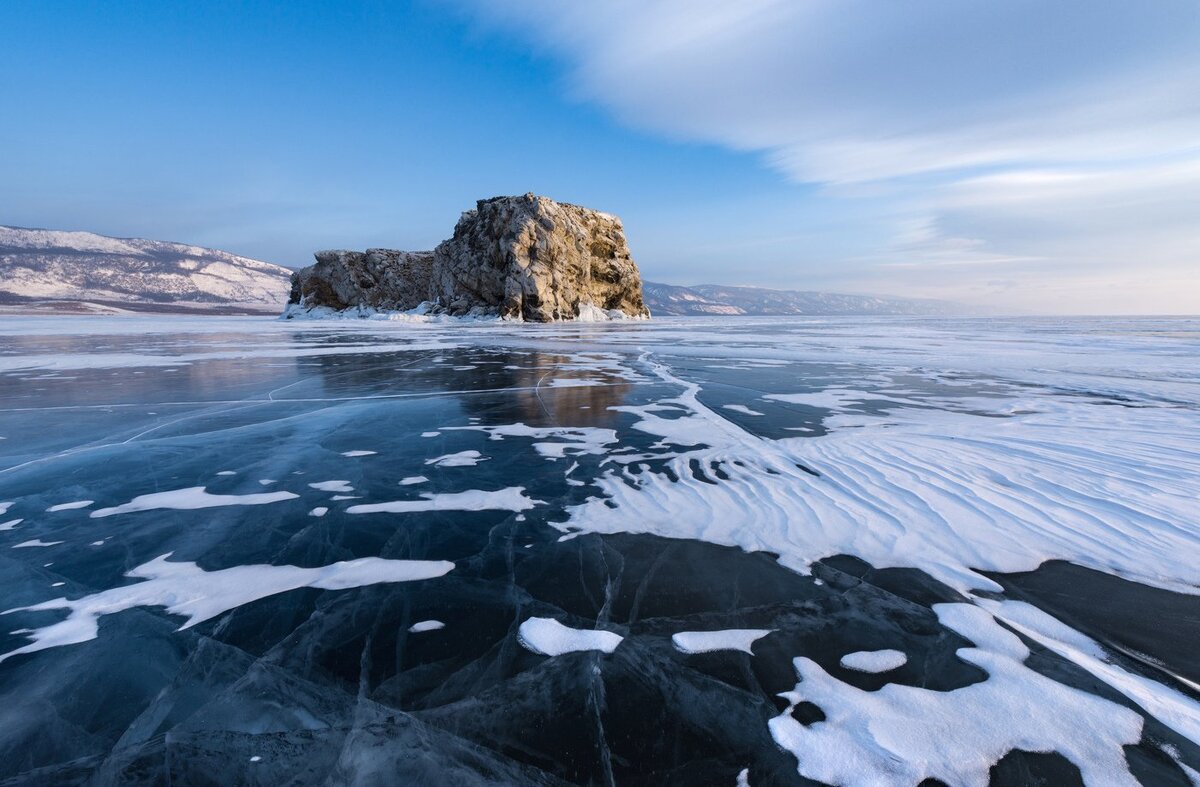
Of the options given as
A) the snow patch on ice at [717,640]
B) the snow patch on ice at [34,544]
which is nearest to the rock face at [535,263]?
the snow patch on ice at [34,544]

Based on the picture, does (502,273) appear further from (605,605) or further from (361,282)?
(605,605)

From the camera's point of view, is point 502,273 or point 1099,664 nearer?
point 1099,664

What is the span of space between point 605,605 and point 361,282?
81.8 m

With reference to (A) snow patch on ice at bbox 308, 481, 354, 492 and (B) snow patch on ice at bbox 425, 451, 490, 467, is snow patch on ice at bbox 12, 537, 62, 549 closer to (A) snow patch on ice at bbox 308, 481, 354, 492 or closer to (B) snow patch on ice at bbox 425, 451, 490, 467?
(A) snow patch on ice at bbox 308, 481, 354, 492

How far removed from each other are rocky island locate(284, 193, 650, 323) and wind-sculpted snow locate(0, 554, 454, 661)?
54.8 metres

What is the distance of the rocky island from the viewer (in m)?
57.3

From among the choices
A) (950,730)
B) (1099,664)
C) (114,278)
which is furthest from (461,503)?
(114,278)

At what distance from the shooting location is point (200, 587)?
2.61 m

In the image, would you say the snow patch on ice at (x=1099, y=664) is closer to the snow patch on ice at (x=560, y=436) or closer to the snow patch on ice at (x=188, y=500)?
the snow patch on ice at (x=560, y=436)

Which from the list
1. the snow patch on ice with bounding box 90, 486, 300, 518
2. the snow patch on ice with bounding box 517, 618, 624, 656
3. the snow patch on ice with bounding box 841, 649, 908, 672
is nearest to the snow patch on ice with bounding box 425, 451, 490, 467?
the snow patch on ice with bounding box 90, 486, 300, 518

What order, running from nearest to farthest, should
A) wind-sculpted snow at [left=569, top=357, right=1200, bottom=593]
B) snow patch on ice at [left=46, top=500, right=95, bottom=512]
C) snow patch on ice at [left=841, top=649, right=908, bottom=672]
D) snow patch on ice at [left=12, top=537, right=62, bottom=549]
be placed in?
snow patch on ice at [left=841, top=649, right=908, bottom=672] < wind-sculpted snow at [left=569, top=357, right=1200, bottom=593] < snow patch on ice at [left=12, top=537, right=62, bottom=549] < snow patch on ice at [left=46, top=500, right=95, bottom=512]

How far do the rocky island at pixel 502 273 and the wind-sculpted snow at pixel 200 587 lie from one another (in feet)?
180

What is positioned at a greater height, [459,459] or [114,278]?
[114,278]

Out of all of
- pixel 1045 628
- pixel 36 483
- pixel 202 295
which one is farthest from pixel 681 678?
pixel 202 295
